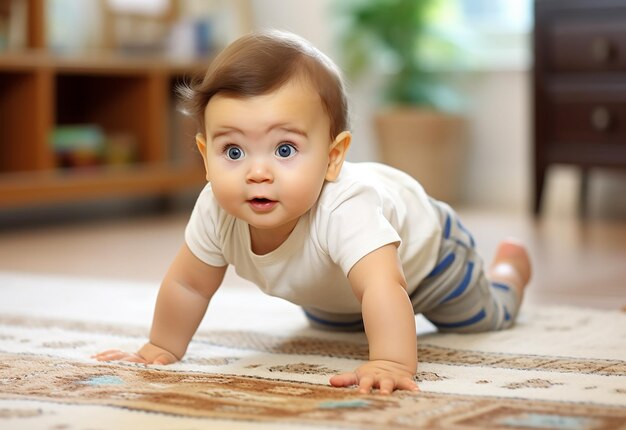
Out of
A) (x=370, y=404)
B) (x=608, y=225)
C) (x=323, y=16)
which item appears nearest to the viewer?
(x=370, y=404)

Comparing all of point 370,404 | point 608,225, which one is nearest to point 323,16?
point 608,225

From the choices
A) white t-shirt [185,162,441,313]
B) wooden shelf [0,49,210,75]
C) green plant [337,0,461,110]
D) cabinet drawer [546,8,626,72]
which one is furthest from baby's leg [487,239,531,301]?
green plant [337,0,461,110]

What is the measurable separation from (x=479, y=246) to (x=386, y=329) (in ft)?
4.76

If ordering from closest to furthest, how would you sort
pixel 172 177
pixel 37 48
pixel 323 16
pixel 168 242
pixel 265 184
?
pixel 265 184
pixel 168 242
pixel 37 48
pixel 172 177
pixel 323 16

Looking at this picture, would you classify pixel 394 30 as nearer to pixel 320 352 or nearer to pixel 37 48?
pixel 37 48

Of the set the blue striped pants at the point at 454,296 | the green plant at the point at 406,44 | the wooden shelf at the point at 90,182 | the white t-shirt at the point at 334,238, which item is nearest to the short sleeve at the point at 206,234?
the white t-shirt at the point at 334,238

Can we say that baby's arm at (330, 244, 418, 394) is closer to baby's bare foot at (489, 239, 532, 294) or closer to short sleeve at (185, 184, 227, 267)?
short sleeve at (185, 184, 227, 267)

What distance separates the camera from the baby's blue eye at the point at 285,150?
1099mm

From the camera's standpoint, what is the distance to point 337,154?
3.83 ft

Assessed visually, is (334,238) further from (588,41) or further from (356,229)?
(588,41)

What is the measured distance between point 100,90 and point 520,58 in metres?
1.48

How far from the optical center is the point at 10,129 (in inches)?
126

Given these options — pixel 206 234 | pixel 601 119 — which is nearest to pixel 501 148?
pixel 601 119

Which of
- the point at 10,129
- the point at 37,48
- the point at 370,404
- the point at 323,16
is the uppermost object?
the point at 323,16
